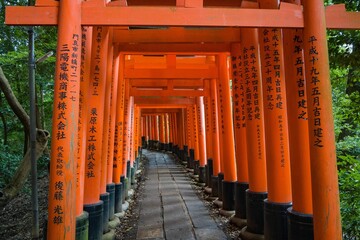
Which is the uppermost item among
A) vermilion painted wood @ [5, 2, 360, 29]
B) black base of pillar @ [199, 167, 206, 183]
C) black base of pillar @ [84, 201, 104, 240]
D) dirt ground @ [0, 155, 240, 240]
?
vermilion painted wood @ [5, 2, 360, 29]

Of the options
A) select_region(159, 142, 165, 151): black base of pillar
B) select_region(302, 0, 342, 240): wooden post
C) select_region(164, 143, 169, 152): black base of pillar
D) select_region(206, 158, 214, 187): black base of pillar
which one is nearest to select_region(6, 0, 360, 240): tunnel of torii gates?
select_region(302, 0, 342, 240): wooden post

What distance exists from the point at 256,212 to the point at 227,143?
2.23 metres

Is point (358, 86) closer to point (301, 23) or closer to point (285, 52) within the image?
point (285, 52)

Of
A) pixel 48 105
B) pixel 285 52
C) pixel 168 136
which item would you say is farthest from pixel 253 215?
pixel 168 136

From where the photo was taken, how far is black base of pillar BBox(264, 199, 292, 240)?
4.21 m

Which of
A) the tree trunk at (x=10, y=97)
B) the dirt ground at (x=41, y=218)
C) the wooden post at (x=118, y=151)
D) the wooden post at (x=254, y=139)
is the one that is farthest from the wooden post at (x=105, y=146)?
the wooden post at (x=254, y=139)

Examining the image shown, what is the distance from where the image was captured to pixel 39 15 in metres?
3.33

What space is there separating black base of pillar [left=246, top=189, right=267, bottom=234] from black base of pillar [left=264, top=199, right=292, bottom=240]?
2.31 feet

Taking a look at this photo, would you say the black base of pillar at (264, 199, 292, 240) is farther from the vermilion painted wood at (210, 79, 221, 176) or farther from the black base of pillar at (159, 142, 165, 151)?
the black base of pillar at (159, 142, 165, 151)

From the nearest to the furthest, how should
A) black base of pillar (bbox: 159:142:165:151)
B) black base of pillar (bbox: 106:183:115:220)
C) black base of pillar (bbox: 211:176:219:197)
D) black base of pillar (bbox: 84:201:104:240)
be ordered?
1. black base of pillar (bbox: 84:201:104:240)
2. black base of pillar (bbox: 106:183:115:220)
3. black base of pillar (bbox: 211:176:219:197)
4. black base of pillar (bbox: 159:142:165:151)

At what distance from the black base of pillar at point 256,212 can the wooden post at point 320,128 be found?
6.02 feet

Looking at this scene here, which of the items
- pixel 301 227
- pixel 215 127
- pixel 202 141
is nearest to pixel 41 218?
pixel 215 127

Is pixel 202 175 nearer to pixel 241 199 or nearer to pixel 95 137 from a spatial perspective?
pixel 241 199

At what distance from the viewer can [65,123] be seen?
3.26m
